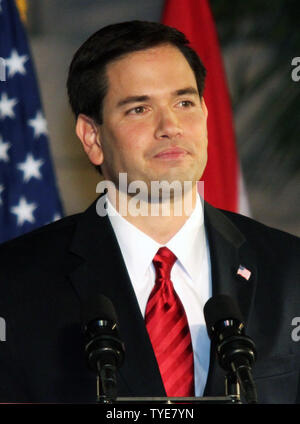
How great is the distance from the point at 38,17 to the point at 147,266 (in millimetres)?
1874

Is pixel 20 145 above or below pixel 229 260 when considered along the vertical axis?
above

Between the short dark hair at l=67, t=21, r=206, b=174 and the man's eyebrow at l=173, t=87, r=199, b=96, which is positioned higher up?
the short dark hair at l=67, t=21, r=206, b=174

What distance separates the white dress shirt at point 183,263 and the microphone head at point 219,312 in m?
0.61

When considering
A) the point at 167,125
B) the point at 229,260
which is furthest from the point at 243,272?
the point at 167,125

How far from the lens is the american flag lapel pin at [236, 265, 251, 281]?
284 cm

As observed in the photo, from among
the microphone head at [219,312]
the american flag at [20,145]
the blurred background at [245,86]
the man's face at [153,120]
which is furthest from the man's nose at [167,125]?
the blurred background at [245,86]

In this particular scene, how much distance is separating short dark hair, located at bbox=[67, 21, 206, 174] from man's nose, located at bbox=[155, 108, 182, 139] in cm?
29

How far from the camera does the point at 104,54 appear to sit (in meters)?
3.03

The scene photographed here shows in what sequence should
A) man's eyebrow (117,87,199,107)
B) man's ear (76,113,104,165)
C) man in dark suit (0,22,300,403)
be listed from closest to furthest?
man in dark suit (0,22,300,403)
man's eyebrow (117,87,199,107)
man's ear (76,113,104,165)

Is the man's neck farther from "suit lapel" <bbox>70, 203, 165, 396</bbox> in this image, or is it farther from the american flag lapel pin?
the american flag lapel pin

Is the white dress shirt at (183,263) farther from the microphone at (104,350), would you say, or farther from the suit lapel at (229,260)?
the microphone at (104,350)

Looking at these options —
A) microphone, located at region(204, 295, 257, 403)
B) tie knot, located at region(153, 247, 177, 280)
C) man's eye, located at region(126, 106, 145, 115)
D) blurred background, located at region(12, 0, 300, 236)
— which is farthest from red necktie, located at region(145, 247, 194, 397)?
blurred background, located at region(12, 0, 300, 236)

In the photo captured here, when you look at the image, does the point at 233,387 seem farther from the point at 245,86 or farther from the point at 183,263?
the point at 245,86

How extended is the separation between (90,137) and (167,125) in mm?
450
